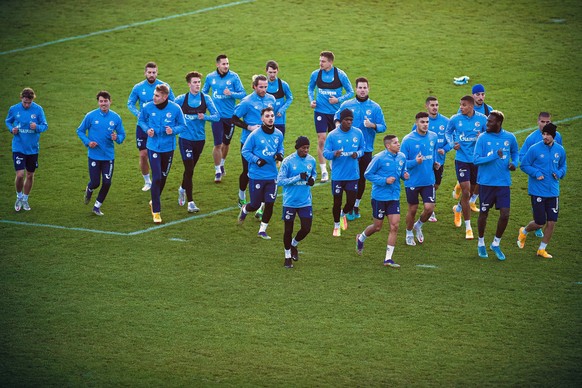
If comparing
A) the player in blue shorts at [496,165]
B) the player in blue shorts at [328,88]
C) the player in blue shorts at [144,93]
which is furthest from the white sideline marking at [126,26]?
the player in blue shorts at [496,165]

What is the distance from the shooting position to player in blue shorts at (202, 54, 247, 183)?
22.4 metres

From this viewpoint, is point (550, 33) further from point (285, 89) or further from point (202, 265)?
point (202, 265)

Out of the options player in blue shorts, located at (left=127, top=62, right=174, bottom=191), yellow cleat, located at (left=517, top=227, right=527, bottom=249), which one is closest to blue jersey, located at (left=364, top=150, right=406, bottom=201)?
yellow cleat, located at (left=517, top=227, right=527, bottom=249)

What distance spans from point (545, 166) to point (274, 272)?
5309 mm

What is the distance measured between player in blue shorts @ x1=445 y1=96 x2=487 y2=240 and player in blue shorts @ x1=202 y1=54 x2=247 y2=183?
17.3 ft

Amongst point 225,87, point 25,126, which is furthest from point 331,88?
point 25,126

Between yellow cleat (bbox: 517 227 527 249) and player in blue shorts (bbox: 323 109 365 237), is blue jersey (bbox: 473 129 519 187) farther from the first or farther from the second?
player in blue shorts (bbox: 323 109 365 237)

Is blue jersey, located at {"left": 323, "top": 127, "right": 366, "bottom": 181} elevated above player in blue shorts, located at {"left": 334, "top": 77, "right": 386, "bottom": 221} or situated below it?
below

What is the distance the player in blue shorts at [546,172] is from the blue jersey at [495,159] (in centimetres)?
31

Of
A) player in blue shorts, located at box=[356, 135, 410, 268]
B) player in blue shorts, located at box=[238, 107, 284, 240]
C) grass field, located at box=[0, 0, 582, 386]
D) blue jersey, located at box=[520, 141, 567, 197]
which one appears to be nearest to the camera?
grass field, located at box=[0, 0, 582, 386]

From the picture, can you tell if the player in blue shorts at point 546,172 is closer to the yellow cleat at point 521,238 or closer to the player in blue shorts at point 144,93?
the yellow cleat at point 521,238

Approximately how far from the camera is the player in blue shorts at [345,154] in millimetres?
18625

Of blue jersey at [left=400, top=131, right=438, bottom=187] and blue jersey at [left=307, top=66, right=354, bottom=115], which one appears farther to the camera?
blue jersey at [left=307, top=66, right=354, bottom=115]

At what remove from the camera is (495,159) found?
17.8m
